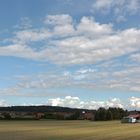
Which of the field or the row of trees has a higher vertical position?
the row of trees

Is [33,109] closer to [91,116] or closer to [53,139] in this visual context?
[91,116]

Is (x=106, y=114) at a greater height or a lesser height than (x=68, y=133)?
greater

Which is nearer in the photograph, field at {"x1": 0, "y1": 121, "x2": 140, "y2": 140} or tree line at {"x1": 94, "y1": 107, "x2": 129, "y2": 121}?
field at {"x1": 0, "y1": 121, "x2": 140, "y2": 140}

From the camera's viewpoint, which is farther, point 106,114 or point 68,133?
point 106,114

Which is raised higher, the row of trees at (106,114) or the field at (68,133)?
the row of trees at (106,114)

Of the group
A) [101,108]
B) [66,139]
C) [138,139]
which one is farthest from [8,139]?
[101,108]

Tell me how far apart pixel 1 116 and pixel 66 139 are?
11365 centimetres

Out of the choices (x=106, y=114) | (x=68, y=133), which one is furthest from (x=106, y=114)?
(x=68, y=133)

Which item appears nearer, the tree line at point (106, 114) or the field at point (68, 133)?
the field at point (68, 133)

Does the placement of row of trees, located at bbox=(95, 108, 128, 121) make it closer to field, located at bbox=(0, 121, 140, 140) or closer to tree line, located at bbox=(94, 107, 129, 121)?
tree line, located at bbox=(94, 107, 129, 121)

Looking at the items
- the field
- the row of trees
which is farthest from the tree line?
the field

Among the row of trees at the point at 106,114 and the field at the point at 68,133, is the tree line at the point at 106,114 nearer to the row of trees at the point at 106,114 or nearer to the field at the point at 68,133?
the row of trees at the point at 106,114

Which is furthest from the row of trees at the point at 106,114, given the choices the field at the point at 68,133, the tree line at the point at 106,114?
the field at the point at 68,133

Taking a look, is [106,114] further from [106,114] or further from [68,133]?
[68,133]
